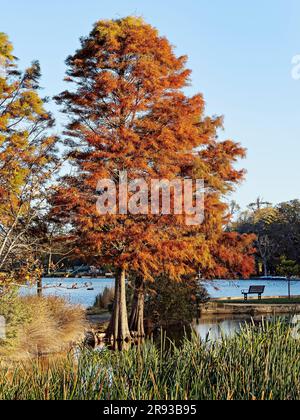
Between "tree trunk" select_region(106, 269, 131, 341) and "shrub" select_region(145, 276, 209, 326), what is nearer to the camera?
"tree trunk" select_region(106, 269, 131, 341)

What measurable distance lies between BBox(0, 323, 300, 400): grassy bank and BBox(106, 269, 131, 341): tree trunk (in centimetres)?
1451

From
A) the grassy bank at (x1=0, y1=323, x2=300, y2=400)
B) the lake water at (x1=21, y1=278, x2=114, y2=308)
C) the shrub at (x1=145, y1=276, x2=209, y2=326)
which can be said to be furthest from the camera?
the shrub at (x1=145, y1=276, x2=209, y2=326)

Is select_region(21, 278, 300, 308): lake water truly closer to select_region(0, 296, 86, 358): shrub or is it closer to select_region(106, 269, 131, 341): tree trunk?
select_region(0, 296, 86, 358): shrub

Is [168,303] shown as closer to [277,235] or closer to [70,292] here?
[70,292]

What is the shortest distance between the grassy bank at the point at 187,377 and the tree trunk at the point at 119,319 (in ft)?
47.6

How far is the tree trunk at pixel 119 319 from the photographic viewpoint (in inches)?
827

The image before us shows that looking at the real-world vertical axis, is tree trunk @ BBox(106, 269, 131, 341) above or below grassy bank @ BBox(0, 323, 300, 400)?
below

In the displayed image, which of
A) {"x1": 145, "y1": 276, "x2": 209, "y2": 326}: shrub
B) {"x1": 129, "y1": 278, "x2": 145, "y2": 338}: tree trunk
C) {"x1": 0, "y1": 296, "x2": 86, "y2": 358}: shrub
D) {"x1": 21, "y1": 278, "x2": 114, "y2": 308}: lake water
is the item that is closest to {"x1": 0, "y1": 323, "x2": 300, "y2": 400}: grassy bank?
{"x1": 21, "y1": 278, "x2": 114, "y2": 308}: lake water

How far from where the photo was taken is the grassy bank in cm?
546

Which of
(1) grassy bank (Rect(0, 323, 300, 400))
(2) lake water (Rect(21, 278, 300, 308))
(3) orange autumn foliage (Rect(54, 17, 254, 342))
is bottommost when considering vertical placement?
(2) lake water (Rect(21, 278, 300, 308))

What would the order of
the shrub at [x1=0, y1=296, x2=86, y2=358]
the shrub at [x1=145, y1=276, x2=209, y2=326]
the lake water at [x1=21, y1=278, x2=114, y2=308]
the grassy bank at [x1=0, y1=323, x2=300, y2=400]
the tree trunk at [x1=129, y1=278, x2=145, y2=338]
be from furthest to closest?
the shrub at [x1=145, y1=276, x2=209, y2=326]
the tree trunk at [x1=129, y1=278, x2=145, y2=338]
the shrub at [x1=0, y1=296, x2=86, y2=358]
the lake water at [x1=21, y1=278, x2=114, y2=308]
the grassy bank at [x1=0, y1=323, x2=300, y2=400]

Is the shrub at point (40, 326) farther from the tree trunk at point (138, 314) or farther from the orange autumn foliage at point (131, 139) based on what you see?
the tree trunk at point (138, 314)

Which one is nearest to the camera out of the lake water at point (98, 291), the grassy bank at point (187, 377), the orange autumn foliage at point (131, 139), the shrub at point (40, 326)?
the grassy bank at point (187, 377)

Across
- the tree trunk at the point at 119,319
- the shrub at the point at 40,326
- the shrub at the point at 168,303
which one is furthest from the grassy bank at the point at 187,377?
the shrub at the point at 168,303
